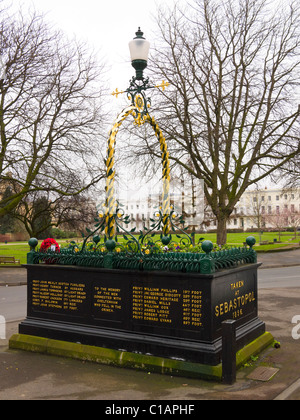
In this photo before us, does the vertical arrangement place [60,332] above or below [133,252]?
below

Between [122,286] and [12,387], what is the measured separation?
236 cm

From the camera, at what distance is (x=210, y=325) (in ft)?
21.8

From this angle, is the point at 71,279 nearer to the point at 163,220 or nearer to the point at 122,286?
the point at 122,286

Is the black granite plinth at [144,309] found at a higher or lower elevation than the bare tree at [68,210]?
lower

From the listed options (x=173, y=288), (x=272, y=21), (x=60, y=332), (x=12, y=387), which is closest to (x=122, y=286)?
(x=173, y=288)

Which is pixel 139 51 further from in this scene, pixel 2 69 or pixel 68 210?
pixel 68 210

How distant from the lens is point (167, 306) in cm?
702

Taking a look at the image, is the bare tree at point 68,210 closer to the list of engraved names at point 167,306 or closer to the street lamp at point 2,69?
the street lamp at point 2,69

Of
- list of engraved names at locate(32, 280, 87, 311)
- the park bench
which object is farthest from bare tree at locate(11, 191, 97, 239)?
list of engraved names at locate(32, 280, 87, 311)

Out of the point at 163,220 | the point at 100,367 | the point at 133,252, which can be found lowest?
the point at 100,367

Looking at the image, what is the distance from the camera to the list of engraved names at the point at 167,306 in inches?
267

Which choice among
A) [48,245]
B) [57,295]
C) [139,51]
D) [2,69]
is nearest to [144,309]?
[57,295]

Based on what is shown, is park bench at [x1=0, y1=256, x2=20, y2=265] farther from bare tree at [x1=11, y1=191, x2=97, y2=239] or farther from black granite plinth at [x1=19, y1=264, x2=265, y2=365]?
black granite plinth at [x1=19, y1=264, x2=265, y2=365]

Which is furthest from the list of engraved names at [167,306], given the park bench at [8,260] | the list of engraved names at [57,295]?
the park bench at [8,260]
